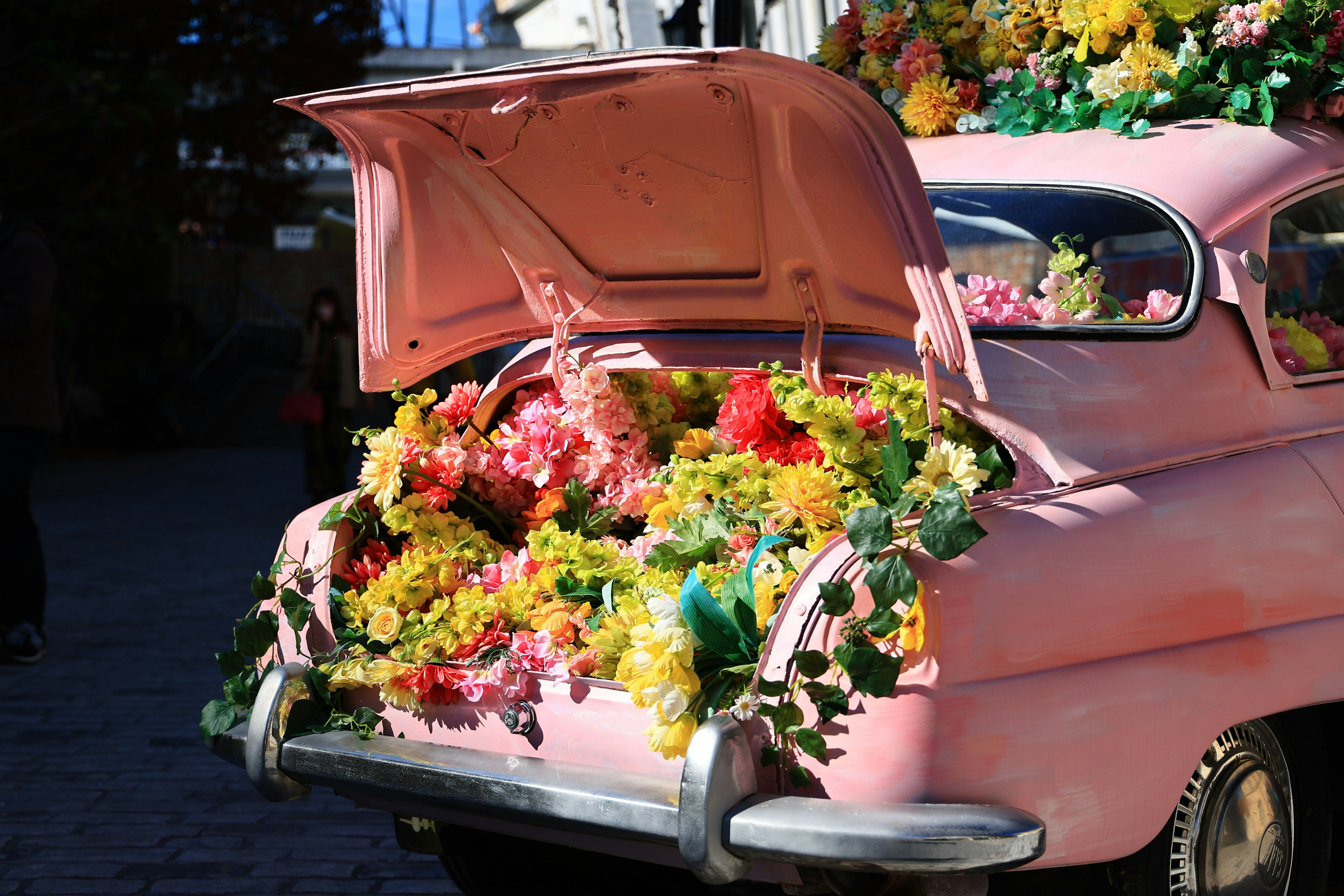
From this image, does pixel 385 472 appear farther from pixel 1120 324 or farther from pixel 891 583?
pixel 1120 324

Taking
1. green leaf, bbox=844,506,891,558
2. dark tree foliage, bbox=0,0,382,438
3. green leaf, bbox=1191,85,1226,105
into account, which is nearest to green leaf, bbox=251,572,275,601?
green leaf, bbox=844,506,891,558

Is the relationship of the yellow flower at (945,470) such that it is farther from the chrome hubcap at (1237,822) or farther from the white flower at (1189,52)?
the white flower at (1189,52)

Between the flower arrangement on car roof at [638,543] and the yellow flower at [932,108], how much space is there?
1.10 meters

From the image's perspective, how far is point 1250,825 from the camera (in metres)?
2.87

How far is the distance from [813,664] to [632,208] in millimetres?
1326

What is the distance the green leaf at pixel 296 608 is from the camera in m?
3.28

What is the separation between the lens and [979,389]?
8.68 ft

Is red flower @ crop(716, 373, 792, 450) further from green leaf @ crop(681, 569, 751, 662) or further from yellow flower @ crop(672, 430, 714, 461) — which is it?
green leaf @ crop(681, 569, 751, 662)

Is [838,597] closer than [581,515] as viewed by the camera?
Yes

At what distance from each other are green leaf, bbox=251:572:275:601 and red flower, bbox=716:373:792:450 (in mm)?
1150

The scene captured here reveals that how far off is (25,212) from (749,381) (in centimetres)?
1417

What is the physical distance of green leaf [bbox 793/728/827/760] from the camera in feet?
7.94

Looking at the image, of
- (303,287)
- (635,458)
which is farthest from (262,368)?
(635,458)

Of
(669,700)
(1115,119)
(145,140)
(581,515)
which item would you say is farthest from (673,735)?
(145,140)
